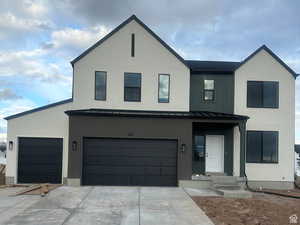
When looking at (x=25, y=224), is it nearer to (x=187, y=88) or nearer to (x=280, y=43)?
(x=187, y=88)

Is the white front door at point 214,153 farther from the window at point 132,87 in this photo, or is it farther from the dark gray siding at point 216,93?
the window at point 132,87

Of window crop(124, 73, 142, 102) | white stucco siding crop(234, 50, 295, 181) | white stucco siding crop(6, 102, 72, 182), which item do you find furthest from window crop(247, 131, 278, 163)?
white stucco siding crop(6, 102, 72, 182)

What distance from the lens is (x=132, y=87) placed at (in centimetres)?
1527

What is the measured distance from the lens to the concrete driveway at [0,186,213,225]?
8.26 m

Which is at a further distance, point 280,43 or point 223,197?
point 280,43

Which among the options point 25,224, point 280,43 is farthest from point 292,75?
point 25,224

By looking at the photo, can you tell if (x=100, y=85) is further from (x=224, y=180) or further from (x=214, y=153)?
(x=224, y=180)

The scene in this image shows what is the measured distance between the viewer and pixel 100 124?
14.0 metres

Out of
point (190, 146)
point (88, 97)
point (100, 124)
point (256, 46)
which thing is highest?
point (256, 46)

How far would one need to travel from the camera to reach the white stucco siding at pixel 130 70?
15.1 m

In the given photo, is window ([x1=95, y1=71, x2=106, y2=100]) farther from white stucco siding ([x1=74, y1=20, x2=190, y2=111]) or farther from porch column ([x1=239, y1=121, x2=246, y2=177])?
porch column ([x1=239, y1=121, x2=246, y2=177])

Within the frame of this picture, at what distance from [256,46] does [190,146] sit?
7.11 metres

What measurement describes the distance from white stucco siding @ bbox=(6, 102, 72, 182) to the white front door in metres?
7.44

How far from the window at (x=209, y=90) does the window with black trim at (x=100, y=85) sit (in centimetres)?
551
